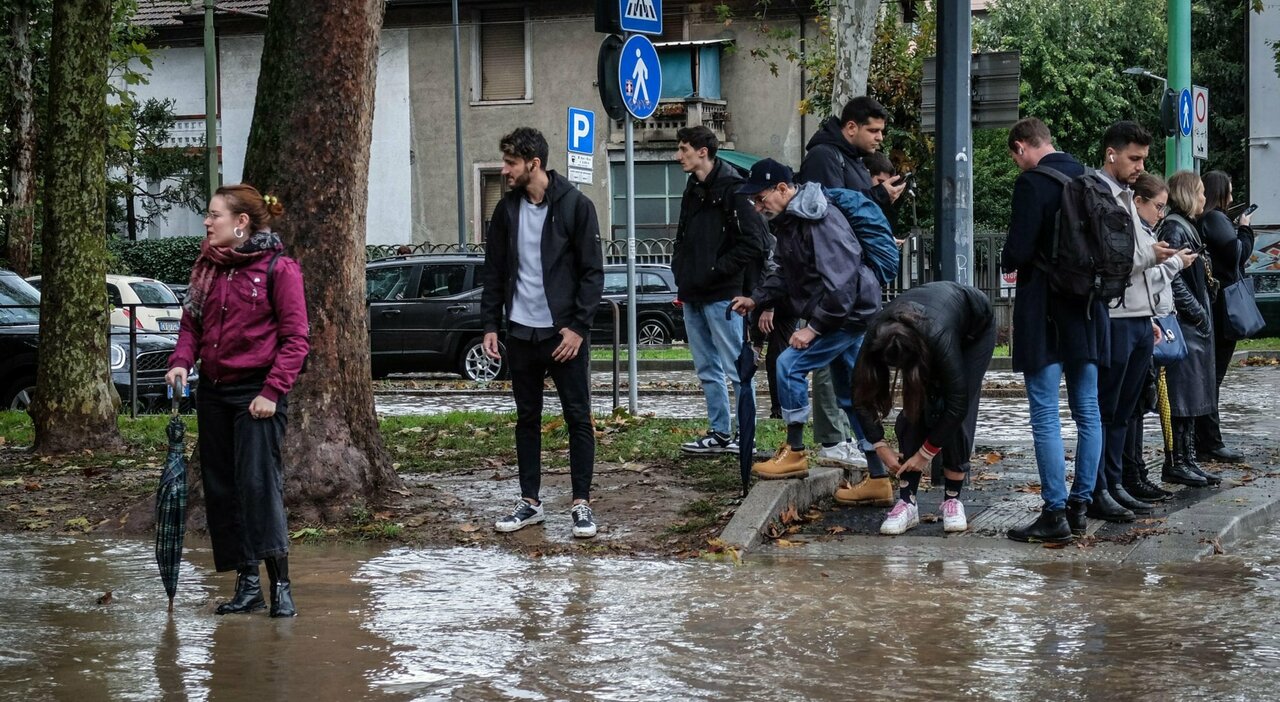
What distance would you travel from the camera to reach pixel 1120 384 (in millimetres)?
8148

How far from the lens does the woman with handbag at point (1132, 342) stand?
8.00 meters

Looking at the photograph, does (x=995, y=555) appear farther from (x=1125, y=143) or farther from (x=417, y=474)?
(x=417, y=474)

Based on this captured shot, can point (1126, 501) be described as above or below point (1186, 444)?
below

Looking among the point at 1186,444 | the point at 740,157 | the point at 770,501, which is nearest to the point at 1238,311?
the point at 1186,444

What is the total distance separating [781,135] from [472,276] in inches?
780

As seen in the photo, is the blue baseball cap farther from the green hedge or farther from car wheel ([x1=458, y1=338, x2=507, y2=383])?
the green hedge

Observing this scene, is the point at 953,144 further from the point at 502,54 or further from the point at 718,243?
the point at 502,54

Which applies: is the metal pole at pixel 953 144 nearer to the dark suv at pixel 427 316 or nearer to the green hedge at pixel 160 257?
the dark suv at pixel 427 316

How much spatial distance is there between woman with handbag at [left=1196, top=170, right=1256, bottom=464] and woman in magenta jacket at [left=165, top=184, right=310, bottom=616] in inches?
236

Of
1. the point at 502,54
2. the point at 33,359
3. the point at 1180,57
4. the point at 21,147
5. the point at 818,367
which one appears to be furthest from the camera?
the point at 502,54

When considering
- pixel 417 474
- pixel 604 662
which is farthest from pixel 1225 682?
pixel 417 474

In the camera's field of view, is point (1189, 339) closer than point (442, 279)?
Yes

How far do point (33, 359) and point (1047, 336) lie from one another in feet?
37.3

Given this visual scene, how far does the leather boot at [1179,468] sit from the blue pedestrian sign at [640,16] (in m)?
4.79
